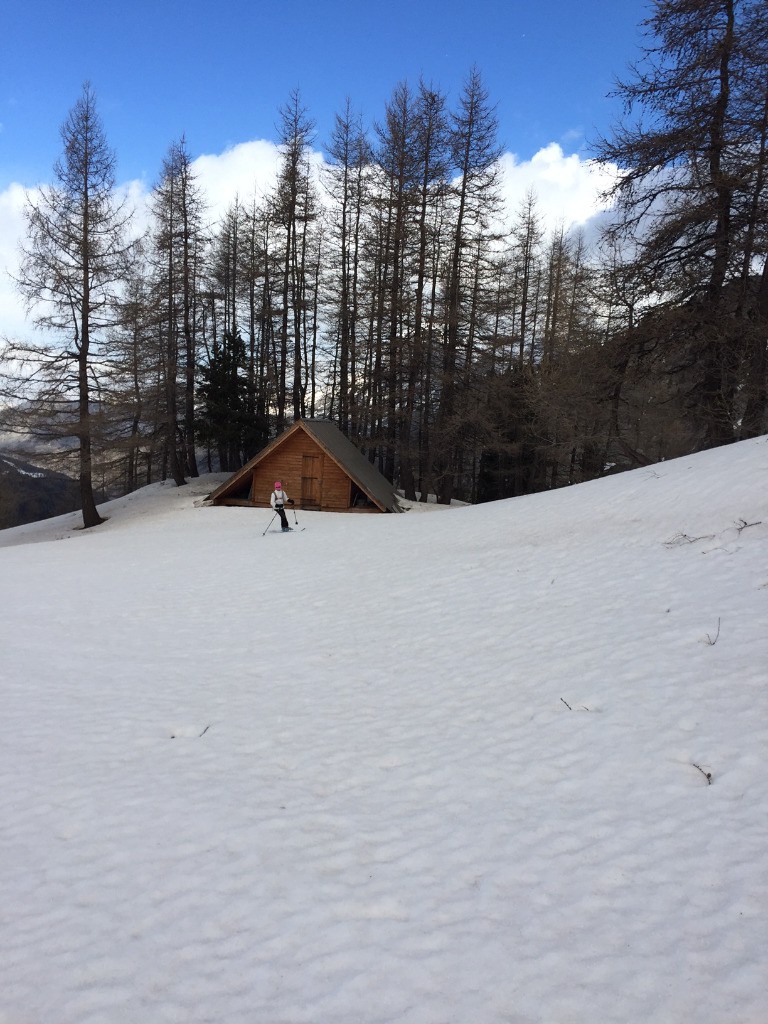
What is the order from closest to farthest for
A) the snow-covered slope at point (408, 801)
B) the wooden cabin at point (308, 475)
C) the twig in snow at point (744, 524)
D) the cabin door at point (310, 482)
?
the snow-covered slope at point (408, 801) < the twig in snow at point (744, 524) < the wooden cabin at point (308, 475) < the cabin door at point (310, 482)

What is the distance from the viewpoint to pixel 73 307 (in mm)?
22047

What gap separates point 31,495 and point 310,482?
120 ft

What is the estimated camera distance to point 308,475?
934 inches

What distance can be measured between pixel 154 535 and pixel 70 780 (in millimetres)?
14833

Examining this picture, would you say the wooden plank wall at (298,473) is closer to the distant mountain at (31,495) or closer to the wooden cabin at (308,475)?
the wooden cabin at (308,475)

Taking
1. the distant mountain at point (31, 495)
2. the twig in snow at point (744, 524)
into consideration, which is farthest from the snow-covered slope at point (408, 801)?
the distant mountain at point (31, 495)

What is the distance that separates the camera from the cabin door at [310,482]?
23.6m

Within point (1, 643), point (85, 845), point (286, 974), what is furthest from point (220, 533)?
point (286, 974)

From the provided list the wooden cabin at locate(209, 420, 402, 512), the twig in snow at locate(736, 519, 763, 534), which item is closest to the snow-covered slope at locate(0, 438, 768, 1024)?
the twig in snow at locate(736, 519, 763, 534)

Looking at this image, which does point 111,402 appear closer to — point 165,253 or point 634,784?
point 165,253

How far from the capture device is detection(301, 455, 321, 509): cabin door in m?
23.6

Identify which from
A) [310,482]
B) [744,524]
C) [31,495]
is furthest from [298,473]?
[31,495]

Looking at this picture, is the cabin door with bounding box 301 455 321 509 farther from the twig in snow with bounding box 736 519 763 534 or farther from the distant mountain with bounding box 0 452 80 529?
the distant mountain with bounding box 0 452 80 529

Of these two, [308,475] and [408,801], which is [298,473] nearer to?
[308,475]
